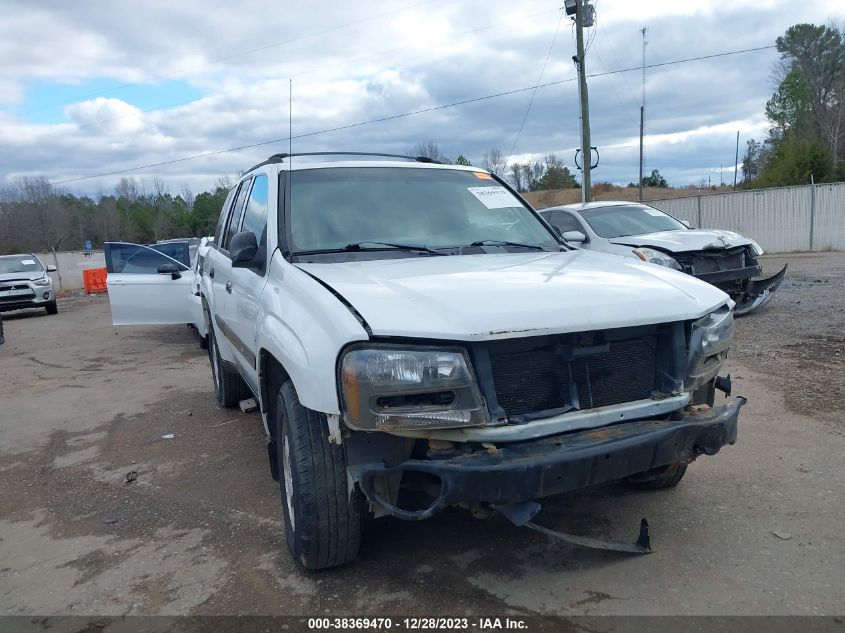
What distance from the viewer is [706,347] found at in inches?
118

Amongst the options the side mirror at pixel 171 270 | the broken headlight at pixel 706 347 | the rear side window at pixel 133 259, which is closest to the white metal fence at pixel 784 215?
the rear side window at pixel 133 259

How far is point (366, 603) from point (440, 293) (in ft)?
Answer: 4.36

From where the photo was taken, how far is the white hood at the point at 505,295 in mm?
2592

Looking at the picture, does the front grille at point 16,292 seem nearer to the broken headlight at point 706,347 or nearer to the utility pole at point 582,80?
the utility pole at point 582,80

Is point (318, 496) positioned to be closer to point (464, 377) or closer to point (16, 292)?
point (464, 377)

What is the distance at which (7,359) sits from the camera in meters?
10.3

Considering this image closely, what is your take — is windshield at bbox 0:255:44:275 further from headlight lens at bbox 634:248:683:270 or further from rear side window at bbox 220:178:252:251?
headlight lens at bbox 634:248:683:270

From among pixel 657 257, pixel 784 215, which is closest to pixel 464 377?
pixel 657 257

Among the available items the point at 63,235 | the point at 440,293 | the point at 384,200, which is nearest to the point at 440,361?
the point at 440,293

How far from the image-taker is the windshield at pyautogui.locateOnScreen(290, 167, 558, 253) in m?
3.78

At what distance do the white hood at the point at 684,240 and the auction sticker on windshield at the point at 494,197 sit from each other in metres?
4.93

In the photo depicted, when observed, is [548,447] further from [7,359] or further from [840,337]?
[7,359]

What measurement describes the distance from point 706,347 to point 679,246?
246 inches

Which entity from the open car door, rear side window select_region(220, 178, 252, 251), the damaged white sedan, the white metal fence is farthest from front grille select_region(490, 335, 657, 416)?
the white metal fence
